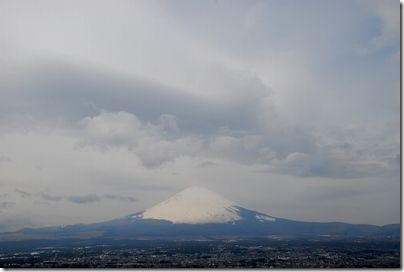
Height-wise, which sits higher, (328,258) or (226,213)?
(226,213)

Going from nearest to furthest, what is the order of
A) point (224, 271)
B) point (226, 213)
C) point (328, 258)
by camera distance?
1. point (224, 271)
2. point (328, 258)
3. point (226, 213)

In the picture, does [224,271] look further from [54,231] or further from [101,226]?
[101,226]

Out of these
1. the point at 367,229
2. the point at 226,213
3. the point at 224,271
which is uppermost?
the point at 226,213

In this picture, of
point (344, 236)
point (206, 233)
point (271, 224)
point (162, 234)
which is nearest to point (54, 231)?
point (162, 234)

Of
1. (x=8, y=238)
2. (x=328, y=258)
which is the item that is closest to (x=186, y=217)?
(x=8, y=238)

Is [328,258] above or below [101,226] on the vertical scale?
below

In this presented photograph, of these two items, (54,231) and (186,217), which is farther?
(186,217)

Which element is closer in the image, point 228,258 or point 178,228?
point 228,258

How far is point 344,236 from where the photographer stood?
8162 centimetres

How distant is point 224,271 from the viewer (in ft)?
111

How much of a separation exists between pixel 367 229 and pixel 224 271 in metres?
48.4

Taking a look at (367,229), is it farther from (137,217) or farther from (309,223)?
(137,217)

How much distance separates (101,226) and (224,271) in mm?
94854

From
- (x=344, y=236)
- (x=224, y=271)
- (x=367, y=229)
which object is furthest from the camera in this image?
(x=344, y=236)
